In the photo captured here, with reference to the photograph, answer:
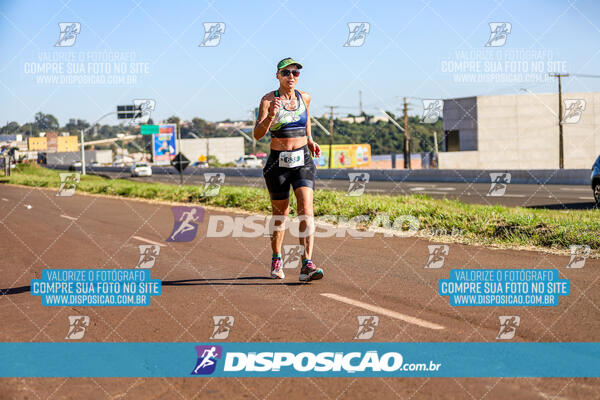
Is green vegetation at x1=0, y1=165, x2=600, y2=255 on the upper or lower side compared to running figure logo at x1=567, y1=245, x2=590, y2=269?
upper

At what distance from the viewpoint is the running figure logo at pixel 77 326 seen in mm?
4955

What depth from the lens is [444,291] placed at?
6.14 meters

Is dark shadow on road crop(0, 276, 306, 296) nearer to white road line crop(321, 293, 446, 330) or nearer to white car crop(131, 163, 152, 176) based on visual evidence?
white road line crop(321, 293, 446, 330)

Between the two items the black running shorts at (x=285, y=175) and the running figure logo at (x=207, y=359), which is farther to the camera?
the black running shorts at (x=285, y=175)

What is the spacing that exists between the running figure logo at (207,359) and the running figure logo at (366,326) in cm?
96

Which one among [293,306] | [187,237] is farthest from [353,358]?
[187,237]

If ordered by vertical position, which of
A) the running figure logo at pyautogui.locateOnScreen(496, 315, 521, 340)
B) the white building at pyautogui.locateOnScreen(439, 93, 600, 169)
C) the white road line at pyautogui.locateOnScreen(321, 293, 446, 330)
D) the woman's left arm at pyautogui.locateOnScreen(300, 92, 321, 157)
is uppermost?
the white building at pyautogui.locateOnScreen(439, 93, 600, 169)

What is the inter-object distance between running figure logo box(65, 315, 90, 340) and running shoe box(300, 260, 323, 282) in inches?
85.6

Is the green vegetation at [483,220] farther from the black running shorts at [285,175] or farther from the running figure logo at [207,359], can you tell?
the running figure logo at [207,359]

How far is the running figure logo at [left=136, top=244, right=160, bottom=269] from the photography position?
831cm

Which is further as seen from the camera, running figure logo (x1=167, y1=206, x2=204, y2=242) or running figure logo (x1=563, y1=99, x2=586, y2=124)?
running figure logo (x1=563, y1=99, x2=586, y2=124)

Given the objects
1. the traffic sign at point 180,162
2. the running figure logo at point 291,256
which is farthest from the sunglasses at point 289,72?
the traffic sign at point 180,162

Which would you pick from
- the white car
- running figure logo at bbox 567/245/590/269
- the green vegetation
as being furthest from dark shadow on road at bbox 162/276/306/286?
the white car

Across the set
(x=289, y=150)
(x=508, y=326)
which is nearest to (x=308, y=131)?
(x=289, y=150)
